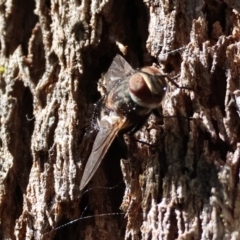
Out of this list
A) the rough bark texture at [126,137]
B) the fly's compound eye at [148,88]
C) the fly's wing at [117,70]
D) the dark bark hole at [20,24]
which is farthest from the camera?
the dark bark hole at [20,24]

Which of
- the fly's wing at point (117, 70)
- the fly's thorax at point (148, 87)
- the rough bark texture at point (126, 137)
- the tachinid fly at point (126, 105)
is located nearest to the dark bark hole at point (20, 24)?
the rough bark texture at point (126, 137)

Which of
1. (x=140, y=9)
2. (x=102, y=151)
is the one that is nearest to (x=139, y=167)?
(x=102, y=151)

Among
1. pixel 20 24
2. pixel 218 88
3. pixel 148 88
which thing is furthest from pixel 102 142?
pixel 20 24

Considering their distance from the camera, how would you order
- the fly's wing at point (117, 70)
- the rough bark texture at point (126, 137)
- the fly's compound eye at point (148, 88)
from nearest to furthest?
1. the rough bark texture at point (126, 137)
2. the fly's compound eye at point (148, 88)
3. the fly's wing at point (117, 70)

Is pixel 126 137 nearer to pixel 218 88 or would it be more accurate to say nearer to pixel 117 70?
pixel 117 70

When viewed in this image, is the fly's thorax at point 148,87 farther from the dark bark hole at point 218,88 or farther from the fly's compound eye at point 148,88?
the dark bark hole at point 218,88

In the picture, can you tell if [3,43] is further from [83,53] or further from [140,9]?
[140,9]
